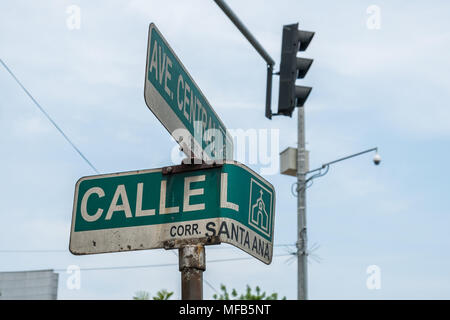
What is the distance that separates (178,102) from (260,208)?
65 cm

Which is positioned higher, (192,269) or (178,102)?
(178,102)

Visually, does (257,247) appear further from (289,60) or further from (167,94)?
(289,60)

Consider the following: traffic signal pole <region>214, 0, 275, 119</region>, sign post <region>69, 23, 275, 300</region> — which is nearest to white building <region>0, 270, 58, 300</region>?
traffic signal pole <region>214, 0, 275, 119</region>

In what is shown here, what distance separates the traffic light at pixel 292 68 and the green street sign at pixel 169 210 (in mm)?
3542

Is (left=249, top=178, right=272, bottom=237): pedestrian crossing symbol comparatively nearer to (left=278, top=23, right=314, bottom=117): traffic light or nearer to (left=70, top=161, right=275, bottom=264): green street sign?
(left=70, top=161, right=275, bottom=264): green street sign

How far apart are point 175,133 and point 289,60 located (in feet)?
12.8

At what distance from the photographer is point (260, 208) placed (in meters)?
3.67

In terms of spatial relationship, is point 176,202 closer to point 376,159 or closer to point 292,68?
point 292,68

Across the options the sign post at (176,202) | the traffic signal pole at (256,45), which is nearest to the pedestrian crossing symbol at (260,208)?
the sign post at (176,202)

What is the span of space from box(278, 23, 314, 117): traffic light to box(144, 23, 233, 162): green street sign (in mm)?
3170

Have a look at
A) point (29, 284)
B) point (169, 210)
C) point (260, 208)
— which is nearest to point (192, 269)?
point (169, 210)

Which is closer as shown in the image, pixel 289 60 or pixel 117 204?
pixel 117 204

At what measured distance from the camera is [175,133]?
350 centimetres
